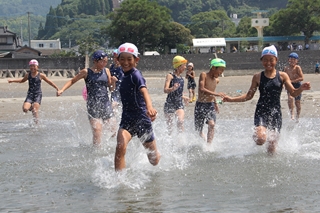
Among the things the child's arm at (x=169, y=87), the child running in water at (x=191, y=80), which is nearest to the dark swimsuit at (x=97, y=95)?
the child's arm at (x=169, y=87)

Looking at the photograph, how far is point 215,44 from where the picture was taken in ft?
242

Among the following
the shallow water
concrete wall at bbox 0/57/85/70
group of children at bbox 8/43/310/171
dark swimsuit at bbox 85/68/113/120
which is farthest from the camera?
concrete wall at bbox 0/57/85/70

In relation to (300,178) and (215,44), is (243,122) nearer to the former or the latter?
(300,178)

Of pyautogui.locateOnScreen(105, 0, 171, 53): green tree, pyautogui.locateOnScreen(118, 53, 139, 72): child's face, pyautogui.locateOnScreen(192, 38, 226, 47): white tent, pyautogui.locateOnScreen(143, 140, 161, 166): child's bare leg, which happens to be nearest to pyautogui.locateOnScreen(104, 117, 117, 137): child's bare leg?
pyautogui.locateOnScreen(143, 140, 161, 166): child's bare leg

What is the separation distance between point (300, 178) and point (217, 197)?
54.7 inches

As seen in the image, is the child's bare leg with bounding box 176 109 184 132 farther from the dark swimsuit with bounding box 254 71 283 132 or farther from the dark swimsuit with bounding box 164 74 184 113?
the dark swimsuit with bounding box 254 71 283 132

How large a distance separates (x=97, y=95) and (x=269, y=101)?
2926 mm

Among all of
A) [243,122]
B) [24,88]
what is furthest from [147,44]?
[243,122]

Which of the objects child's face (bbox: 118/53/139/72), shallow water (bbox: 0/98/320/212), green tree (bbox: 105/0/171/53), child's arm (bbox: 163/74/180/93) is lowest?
shallow water (bbox: 0/98/320/212)

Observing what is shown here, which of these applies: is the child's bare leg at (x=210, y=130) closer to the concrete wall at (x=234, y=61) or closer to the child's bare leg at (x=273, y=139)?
the child's bare leg at (x=273, y=139)

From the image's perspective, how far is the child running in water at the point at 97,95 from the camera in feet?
31.8

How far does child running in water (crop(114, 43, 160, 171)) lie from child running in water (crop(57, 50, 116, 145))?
256cm

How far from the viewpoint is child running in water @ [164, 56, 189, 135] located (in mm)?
10531

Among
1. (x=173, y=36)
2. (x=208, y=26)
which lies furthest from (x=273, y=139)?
(x=208, y=26)
